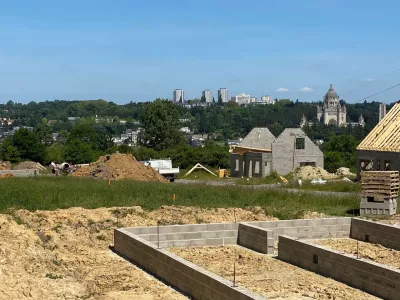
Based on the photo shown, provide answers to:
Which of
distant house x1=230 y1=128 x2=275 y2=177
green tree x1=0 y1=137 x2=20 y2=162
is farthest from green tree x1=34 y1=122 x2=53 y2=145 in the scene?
distant house x1=230 y1=128 x2=275 y2=177

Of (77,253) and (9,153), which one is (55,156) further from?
(77,253)

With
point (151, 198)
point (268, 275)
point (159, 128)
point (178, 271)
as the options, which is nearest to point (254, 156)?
point (151, 198)

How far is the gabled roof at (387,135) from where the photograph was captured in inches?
1273

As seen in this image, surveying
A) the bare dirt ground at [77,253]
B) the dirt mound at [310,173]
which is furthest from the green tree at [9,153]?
the bare dirt ground at [77,253]

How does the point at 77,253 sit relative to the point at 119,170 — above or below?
below

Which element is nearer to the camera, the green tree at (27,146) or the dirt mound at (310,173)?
the dirt mound at (310,173)

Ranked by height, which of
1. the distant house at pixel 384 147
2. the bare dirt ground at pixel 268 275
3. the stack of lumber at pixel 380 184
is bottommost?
the bare dirt ground at pixel 268 275

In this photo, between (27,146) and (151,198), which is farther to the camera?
(27,146)

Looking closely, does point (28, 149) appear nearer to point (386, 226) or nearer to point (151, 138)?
point (151, 138)

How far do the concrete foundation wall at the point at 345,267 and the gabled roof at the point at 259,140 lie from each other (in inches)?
1230

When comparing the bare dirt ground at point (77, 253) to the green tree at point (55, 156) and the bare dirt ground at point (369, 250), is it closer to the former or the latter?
the bare dirt ground at point (369, 250)

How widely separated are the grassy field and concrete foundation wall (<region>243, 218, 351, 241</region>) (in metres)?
2.50

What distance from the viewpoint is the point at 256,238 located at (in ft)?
53.1

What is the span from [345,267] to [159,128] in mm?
67757
